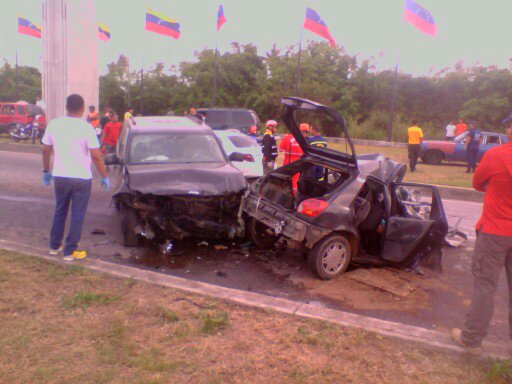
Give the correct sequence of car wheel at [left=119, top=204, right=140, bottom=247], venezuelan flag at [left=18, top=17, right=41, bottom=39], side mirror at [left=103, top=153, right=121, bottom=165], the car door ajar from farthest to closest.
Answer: venezuelan flag at [left=18, top=17, right=41, bottom=39] → side mirror at [left=103, top=153, right=121, bottom=165] → car wheel at [left=119, top=204, right=140, bottom=247] → the car door ajar

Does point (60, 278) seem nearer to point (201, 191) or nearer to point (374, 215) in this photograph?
point (201, 191)

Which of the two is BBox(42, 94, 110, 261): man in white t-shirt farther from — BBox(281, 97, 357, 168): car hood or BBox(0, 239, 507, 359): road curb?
BBox(281, 97, 357, 168): car hood

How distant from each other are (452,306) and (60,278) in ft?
13.1

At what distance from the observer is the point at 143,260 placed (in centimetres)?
584

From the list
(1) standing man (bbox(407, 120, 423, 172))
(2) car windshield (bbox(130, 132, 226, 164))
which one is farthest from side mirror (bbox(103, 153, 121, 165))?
(1) standing man (bbox(407, 120, 423, 172))

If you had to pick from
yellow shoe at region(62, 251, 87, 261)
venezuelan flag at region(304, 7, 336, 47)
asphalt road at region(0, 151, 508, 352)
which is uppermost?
venezuelan flag at region(304, 7, 336, 47)

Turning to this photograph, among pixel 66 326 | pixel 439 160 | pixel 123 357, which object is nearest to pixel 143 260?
pixel 66 326

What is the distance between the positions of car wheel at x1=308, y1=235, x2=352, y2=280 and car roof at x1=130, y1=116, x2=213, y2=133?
120 inches

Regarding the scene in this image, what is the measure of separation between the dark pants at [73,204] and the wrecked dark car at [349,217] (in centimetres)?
196

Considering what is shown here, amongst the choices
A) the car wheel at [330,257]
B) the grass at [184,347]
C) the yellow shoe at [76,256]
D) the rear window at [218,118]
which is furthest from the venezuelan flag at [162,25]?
the grass at [184,347]

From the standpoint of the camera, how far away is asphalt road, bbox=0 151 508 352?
4734 mm

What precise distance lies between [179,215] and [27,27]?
77.3 ft

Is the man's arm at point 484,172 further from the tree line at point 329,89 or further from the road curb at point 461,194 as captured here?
the tree line at point 329,89

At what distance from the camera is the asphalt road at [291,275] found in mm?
4734
